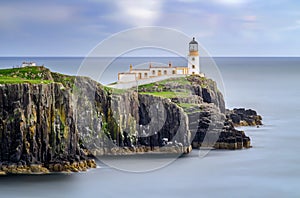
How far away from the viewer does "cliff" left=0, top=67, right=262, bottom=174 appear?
210 feet

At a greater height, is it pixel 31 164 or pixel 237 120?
pixel 237 120

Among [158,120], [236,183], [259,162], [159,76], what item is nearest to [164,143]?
[158,120]

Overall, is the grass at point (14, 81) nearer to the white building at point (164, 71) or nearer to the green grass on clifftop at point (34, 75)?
the green grass on clifftop at point (34, 75)

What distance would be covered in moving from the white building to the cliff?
14.9 feet

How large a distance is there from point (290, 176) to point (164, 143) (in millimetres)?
15704

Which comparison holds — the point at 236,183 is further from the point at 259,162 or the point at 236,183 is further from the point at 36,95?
the point at 36,95

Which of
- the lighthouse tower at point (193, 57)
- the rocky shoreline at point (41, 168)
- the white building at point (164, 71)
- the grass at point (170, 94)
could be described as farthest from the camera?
the lighthouse tower at point (193, 57)

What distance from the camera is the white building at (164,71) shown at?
9344 centimetres

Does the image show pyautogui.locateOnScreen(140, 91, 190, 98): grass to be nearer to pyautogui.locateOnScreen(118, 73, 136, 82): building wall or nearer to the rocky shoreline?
pyautogui.locateOnScreen(118, 73, 136, 82): building wall

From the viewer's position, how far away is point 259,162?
234 ft

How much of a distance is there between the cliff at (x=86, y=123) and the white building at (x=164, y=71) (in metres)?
4.54

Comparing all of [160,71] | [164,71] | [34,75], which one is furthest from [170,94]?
[34,75]

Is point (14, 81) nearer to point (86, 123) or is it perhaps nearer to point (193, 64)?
point (86, 123)

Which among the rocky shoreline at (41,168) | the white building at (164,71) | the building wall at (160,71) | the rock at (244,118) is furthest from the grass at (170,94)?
the rocky shoreline at (41,168)
